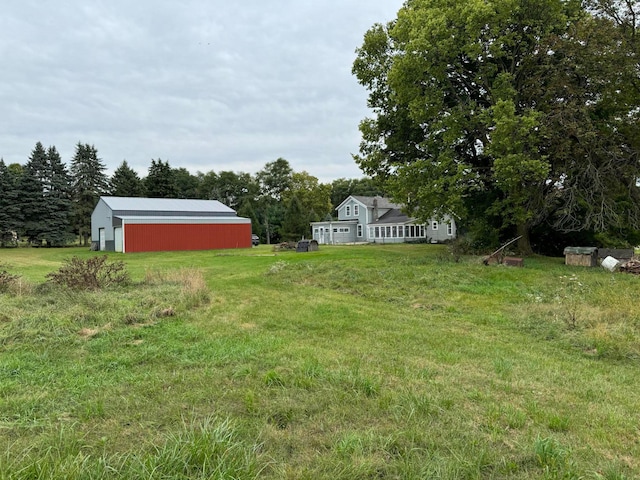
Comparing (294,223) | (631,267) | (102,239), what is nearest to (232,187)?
(294,223)

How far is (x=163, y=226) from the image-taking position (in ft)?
101

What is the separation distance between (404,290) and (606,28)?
38.3ft

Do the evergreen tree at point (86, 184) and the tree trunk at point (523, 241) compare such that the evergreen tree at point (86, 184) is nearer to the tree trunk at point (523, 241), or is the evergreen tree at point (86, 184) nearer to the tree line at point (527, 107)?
the tree line at point (527, 107)

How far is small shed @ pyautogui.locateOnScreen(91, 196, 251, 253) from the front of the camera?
2998cm

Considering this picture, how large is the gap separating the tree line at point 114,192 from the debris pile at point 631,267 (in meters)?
30.1

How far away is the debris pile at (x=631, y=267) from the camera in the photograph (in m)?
12.6

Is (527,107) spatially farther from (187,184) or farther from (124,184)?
(187,184)

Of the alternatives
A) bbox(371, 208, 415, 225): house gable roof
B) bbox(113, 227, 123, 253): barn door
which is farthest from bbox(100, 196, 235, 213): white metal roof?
bbox(371, 208, 415, 225): house gable roof

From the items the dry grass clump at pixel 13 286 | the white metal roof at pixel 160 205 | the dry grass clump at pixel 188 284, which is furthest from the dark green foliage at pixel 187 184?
the dry grass clump at pixel 13 286

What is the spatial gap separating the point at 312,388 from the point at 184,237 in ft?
98.4

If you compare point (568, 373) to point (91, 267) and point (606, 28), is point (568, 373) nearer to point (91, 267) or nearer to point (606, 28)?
point (91, 267)

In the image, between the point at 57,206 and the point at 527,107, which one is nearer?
the point at 527,107

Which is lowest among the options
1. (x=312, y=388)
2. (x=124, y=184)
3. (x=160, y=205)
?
(x=312, y=388)

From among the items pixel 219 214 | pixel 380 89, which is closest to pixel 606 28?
pixel 380 89
